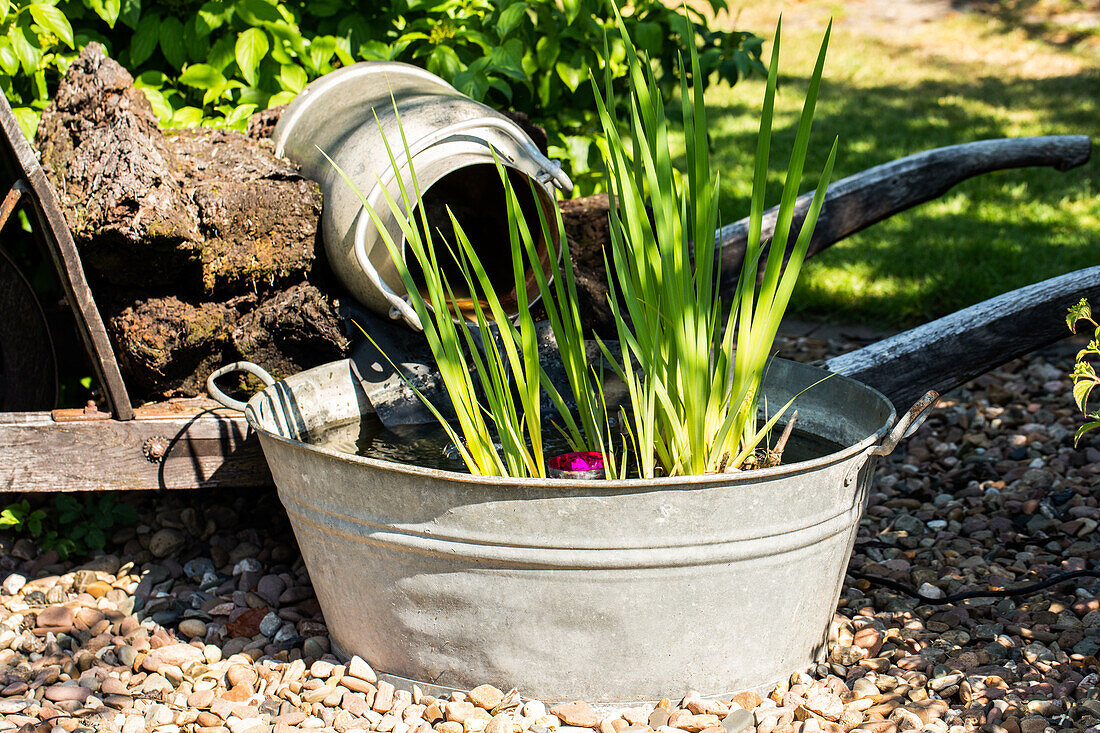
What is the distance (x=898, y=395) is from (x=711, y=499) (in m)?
0.89

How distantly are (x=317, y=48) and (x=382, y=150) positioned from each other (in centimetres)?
69

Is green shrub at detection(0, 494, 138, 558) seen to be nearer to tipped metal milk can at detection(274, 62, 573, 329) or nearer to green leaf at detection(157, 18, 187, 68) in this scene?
tipped metal milk can at detection(274, 62, 573, 329)

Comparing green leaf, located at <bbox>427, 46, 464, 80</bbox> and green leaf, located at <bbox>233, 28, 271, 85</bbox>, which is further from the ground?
green leaf, located at <bbox>233, 28, 271, 85</bbox>

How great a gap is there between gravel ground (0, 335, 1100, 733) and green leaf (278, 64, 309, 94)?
108cm

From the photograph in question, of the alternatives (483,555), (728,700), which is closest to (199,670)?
(483,555)

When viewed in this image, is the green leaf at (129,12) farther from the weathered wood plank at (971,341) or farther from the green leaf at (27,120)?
the weathered wood plank at (971,341)

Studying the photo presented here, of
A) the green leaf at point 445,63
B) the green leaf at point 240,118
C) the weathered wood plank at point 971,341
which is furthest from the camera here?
the green leaf at point 445,63

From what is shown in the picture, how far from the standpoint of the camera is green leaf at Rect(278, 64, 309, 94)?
2.57m

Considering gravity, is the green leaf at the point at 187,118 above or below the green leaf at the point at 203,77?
below

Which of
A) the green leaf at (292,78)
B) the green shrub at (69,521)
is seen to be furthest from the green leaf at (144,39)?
the green shrub at (69,521)

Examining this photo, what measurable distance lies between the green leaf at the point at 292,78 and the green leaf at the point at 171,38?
28 cm

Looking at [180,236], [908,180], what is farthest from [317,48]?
[908,180]

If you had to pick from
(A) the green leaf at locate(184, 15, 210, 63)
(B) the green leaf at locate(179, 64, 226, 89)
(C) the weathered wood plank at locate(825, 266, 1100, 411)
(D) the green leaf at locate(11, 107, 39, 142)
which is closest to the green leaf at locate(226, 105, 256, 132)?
(B) the green leaf at locate(179, 64, 226, 89)

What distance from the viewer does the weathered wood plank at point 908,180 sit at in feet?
8.63
